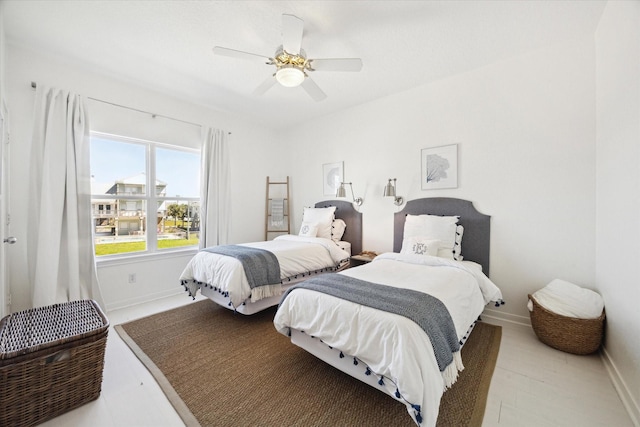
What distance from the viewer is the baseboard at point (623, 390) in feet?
4.67

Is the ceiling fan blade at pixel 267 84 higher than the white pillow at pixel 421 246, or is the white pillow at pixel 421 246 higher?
the ceiling fan blade at pixel 267 84

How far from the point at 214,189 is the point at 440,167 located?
3.06 meters

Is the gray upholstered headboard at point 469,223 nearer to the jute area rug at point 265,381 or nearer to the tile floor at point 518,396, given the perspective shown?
the jute area rug at point 265,381

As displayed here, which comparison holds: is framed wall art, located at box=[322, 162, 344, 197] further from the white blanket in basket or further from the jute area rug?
the white blanket in basket

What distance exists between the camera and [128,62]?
2.64 m

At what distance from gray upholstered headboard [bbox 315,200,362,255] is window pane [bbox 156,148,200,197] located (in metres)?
2.16

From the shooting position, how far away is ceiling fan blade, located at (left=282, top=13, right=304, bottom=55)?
5.70 feet

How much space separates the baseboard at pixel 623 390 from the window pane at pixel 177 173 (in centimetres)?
453

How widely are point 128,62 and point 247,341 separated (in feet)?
9.88

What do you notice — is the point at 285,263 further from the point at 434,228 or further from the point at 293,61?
the point at 293,61

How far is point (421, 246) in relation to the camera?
105 inches

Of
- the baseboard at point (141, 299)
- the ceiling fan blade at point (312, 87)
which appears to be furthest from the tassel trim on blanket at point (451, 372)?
the baseboard at point (141, 299)

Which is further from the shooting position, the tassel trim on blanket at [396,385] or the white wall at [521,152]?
the white wall at [521,152]

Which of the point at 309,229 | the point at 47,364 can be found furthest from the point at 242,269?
the point at 309,229
